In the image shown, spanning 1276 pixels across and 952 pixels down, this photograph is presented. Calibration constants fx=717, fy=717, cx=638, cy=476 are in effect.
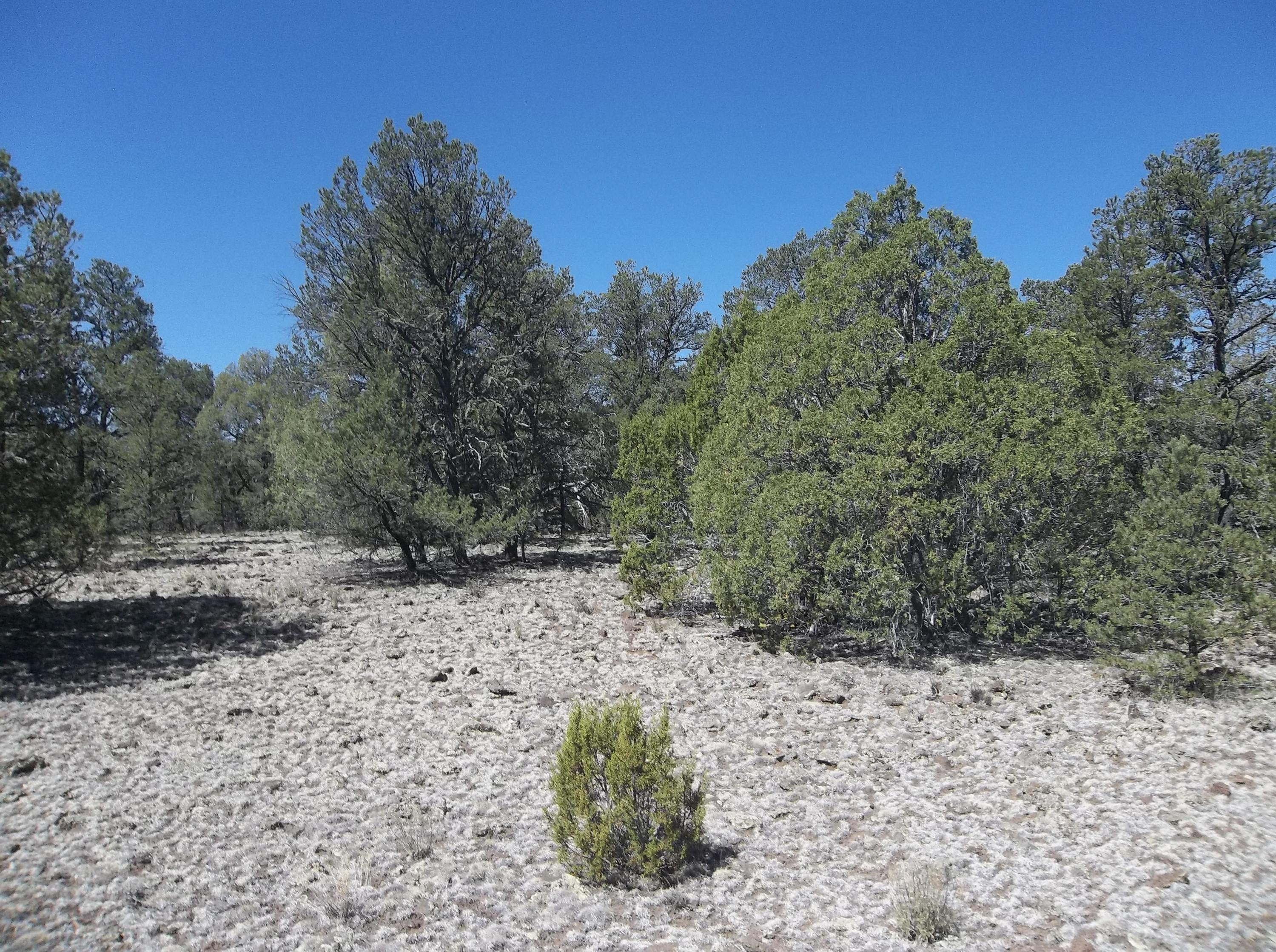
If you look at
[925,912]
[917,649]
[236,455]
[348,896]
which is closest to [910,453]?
[917,649]

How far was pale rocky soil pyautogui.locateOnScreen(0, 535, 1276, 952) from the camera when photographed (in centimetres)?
472

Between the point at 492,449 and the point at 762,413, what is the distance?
1072 cm

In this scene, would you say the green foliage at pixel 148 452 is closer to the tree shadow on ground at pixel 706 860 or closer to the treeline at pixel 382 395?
the treeline at pixel 382 395

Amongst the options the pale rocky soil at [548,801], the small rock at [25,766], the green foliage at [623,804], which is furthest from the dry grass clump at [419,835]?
the small rock at [25,766]

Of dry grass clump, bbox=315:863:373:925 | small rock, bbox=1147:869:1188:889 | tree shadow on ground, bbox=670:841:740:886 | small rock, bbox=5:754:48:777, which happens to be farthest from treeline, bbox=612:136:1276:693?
small rock, bbox=5:754:48:777

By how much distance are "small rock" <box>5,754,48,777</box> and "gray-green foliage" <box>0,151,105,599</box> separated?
5.05 meters

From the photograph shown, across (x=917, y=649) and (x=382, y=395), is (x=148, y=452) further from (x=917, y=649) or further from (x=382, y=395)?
(x=917, y=649)

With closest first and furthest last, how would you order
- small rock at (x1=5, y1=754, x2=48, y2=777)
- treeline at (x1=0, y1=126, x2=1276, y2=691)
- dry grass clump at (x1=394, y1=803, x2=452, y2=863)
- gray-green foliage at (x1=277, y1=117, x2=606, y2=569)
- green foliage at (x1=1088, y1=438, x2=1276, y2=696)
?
dry grass clump at (x1=394, y1=803, x2=452, y2=863) < small rock at (x1=5, y1=754, x2=48, y2=777) < green foliage at (x1=1088, y1=438, x2=1276, y2=696) < treeline at (x1=0, y1=126, x2=1276, y2=691) < gray-green foliage at (x1=277, y1=117, x2=606, y2=569)

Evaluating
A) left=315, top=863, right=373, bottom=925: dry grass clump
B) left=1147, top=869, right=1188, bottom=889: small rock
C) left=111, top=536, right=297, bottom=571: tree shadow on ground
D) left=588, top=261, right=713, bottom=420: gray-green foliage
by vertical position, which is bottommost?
left=315, top=863, right=373, bottom=925: dry grass clump

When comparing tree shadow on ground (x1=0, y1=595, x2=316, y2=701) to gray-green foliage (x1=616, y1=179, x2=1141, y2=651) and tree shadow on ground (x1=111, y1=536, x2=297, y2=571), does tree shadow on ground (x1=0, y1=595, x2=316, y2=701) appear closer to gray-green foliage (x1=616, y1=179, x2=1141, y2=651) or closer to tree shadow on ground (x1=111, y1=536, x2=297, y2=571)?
tree shadow on ground (x1=111, y1=536, x2=297, y2=571)

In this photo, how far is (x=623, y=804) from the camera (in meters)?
5.22

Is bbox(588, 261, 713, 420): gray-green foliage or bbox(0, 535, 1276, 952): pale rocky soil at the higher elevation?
bbox(588, 261, 713, 420): gray-green foliage

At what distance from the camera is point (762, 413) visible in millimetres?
10867

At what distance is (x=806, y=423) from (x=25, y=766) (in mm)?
9649
